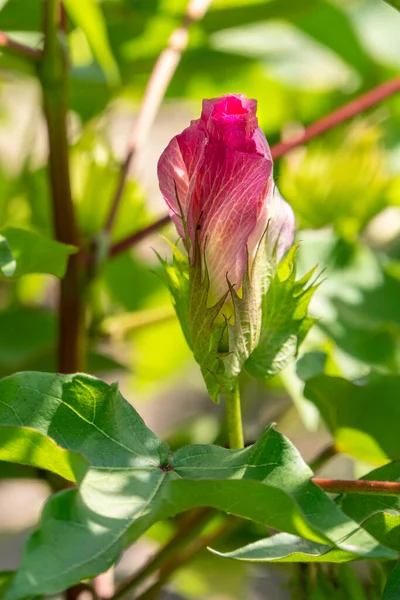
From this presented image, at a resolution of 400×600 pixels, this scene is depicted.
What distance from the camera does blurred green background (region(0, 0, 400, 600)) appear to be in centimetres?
60

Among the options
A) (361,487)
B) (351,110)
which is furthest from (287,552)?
(351,110)

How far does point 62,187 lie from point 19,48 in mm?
85

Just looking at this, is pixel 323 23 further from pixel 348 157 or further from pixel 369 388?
pixel 369 388

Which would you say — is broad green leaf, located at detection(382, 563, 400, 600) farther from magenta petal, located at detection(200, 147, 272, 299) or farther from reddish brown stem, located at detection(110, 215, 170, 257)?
reddish brown stem, located at detection(110, 215, 170, 257)

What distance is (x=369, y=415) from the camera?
0.47 metres

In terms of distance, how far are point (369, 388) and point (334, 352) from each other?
0.10m

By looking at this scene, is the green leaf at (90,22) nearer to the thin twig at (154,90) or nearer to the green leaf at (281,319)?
the thin twig at (154,90)

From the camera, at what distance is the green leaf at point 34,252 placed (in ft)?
1.34

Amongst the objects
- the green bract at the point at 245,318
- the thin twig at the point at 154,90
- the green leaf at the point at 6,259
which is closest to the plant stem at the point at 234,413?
the green bract at the point at 245,318

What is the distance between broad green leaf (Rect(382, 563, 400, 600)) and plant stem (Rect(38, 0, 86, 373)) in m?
0.27

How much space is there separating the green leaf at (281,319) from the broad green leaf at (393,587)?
0.10 meters

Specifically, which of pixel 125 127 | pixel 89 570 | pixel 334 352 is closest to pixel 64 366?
pixel 334 352

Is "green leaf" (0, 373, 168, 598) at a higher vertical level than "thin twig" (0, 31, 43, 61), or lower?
lower

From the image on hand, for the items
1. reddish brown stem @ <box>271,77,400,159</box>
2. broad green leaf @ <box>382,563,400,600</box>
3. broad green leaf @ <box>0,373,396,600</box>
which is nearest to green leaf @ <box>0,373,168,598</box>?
broad green leaf @ <box>0,373,396,600</box>
